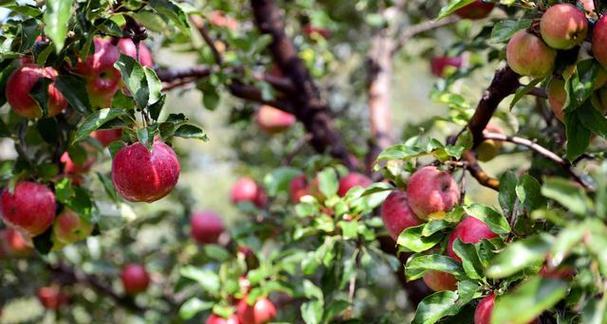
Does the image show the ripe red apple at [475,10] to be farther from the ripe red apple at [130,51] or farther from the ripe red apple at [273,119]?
the ripe red apple at [273,119]

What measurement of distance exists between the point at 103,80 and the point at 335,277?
1.62ft

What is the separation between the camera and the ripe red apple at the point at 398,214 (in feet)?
3.03

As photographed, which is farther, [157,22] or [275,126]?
[275,126]

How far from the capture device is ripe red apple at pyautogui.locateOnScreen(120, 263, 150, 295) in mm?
1994

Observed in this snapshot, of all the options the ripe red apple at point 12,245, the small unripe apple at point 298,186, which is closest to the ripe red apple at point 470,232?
the small unripe apple at point 298,186

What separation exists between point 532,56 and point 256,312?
2.18 ft

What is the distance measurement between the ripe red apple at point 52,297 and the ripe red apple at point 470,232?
1.54 m

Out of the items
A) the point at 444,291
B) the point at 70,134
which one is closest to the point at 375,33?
the point at 70,134

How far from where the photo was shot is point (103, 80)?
954 mm

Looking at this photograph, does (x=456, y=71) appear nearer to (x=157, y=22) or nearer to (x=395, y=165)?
(x=395, y=165)

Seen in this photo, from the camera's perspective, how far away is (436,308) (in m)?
0.78

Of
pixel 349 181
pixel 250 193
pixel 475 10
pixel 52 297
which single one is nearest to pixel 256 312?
pixel 349 181

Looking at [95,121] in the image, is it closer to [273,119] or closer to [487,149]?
[487,149]

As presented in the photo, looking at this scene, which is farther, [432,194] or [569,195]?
[432,194]
